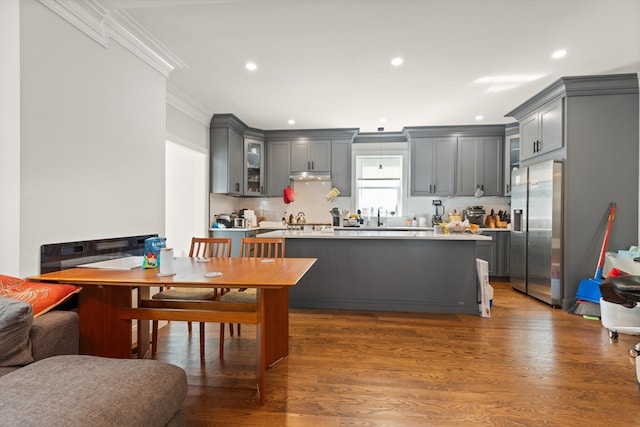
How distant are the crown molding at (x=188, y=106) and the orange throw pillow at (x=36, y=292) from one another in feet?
9.41

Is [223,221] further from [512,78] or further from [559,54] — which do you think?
[559,54]

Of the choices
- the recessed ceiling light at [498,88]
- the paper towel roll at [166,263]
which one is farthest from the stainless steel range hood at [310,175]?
the paper towel roll at [166,263]

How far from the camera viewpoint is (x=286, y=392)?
198 centimetres

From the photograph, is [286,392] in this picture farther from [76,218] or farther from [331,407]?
[76,218]

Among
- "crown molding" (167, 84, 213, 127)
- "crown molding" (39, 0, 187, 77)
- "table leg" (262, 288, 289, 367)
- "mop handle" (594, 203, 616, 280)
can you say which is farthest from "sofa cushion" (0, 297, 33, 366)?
"mop handle" (594, 203, 616, 280)

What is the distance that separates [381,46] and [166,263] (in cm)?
261

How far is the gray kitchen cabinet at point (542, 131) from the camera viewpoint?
385 cm

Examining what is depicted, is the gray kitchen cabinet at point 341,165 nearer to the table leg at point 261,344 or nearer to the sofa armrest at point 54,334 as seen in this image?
the table leg at point 261,344

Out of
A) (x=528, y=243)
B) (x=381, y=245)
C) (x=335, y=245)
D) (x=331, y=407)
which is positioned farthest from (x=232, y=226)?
(x=528, y=243)

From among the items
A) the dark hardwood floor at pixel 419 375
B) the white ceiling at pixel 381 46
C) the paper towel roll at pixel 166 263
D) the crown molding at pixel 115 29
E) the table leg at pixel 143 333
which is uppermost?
the white ceiling at pixel 381 46

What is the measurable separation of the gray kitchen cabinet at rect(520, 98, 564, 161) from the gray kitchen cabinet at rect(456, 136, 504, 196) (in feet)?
2.70

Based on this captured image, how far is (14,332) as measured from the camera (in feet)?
4.54

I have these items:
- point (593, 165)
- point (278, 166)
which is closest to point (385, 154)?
point (278, 166)

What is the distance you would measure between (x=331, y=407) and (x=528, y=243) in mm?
3813
